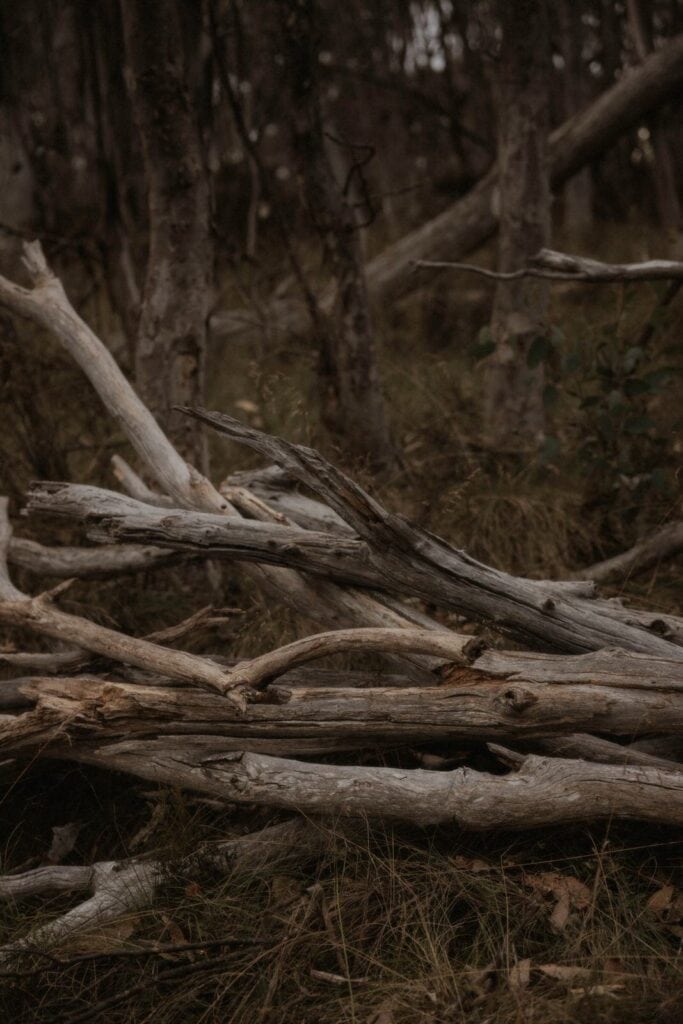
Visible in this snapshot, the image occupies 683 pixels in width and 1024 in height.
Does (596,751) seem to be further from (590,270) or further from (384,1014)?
(590,270)

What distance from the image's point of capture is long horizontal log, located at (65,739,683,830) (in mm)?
2467

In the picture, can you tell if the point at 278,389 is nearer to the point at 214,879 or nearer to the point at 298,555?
the point at 298,555

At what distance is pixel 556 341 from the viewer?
416 cm

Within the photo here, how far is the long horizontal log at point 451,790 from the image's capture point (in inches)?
97.1

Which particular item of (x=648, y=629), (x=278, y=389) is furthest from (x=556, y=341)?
(x=648, y=629)

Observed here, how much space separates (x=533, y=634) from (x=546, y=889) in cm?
71

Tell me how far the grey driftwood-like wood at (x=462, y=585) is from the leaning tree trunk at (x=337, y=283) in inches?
81.5

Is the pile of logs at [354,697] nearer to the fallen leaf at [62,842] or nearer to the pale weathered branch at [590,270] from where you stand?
the fallen leaf at [62,842]

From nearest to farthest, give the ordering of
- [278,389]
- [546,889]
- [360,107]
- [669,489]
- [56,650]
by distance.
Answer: [546,889] → [56,650] → [669,489] → [278,389] → [360,107]

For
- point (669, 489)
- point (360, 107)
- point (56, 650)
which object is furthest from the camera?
point (360, 107)

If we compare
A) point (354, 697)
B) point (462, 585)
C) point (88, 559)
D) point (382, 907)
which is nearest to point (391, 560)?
point (462, 585)

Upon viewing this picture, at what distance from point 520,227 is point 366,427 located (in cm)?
142

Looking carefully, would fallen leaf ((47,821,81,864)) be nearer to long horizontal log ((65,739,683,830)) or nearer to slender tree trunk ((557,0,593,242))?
long horizontal log ((65,739,683,830))

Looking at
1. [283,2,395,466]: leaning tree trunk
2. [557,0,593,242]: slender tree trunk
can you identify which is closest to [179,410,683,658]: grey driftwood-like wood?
[283,2,395,466]: leaning tree trunk
